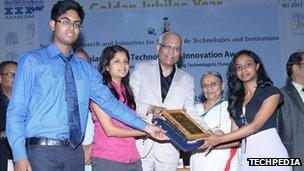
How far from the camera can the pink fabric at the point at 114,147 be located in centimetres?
336

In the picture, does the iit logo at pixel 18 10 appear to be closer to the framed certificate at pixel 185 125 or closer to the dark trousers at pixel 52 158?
the framed certificate at pixel 185 125

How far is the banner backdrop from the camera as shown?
266 inches

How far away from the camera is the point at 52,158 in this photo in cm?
271

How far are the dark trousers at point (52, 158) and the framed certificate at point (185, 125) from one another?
98cm

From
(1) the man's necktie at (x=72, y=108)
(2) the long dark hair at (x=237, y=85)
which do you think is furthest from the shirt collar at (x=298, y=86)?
(1) the man's necktie at (x=72, y=108)

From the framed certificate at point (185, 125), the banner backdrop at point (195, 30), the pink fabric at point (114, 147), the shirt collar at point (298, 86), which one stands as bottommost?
the pink fabric at point (114, 147)

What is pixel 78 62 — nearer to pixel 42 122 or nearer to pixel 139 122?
pixel 42 122

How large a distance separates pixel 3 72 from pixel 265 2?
418 centimetres

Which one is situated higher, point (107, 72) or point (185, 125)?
point (107, 72)

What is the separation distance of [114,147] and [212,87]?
134 centimetres

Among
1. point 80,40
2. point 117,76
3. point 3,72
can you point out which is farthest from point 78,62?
point 80,40

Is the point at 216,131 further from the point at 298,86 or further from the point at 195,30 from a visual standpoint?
the point at 195,30

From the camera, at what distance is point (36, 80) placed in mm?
2781

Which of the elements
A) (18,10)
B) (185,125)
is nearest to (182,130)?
(185,125)
